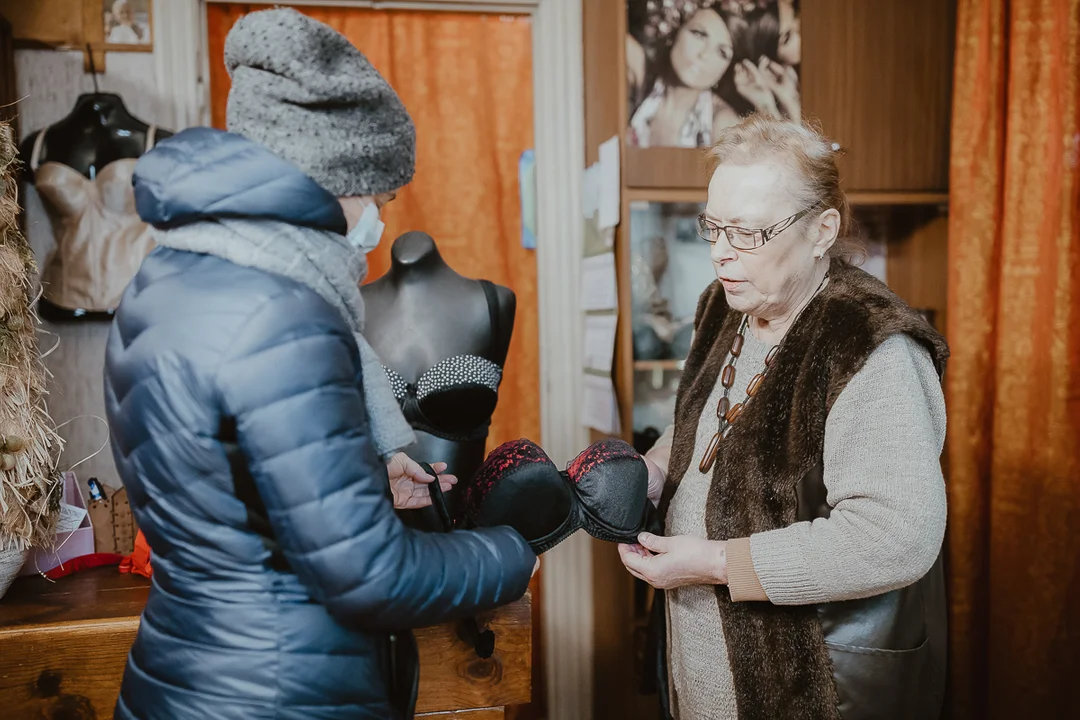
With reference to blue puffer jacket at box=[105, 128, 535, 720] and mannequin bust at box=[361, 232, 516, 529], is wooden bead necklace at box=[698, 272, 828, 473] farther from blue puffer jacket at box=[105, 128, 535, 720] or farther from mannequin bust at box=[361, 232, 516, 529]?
blue puffer jacket at box=[105, 128, 535, 720]

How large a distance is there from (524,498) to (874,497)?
1.68 ft

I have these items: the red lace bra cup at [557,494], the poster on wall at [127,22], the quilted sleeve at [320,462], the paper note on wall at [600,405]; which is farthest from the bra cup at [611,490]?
the poster on wall at [127,22]

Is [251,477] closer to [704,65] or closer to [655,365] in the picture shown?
[655,365]

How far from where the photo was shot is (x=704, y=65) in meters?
2.29

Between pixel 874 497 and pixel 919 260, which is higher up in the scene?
pixel 919 260

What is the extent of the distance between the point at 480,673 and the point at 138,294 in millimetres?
897

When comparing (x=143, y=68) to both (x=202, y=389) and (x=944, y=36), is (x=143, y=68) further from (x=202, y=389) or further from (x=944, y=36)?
(x=944, y=36)

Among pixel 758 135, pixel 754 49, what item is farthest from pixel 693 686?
pixel 754 49

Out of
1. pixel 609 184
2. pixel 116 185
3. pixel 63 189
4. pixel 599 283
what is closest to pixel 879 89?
pixel 609 184

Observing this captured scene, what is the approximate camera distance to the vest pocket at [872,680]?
47.7 inches

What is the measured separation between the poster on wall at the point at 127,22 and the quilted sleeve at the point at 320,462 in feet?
5.93

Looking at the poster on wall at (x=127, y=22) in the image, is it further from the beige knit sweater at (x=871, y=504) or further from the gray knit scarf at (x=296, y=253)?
the beige knit sweater at (x=871, y=504)

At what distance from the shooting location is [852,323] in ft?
3.99

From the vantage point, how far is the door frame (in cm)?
253
